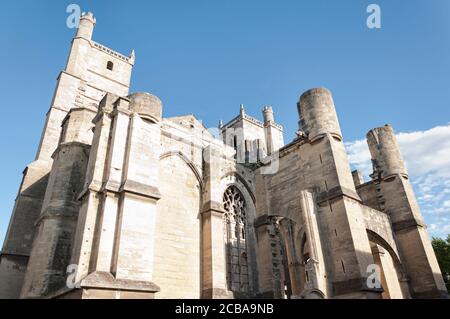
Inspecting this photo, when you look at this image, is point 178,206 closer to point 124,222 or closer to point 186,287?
point 186,287

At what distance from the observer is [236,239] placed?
496 inches

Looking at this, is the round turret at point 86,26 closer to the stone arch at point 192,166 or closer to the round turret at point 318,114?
the stone arch at point 192,166

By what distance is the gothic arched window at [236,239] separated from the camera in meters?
11.8

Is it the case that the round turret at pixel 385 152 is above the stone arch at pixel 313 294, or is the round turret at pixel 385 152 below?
above

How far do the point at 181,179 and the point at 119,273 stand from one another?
16.0 ft

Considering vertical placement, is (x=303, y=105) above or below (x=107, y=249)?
above

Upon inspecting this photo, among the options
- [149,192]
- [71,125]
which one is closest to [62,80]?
[71,125]

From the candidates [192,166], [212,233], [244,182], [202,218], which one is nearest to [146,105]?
[192,166]

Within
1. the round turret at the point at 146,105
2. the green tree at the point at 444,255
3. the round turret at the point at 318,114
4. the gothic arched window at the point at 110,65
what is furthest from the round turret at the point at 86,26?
the green tree at the point at 444,255

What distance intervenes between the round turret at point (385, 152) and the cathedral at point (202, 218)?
5 cm

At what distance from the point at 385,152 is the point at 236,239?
805cm

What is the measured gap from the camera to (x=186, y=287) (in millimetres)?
10023

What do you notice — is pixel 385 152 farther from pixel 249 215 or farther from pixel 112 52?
pixel 112 52

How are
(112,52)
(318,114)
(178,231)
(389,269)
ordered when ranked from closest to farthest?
(178,231) < (318,114) < (389,269) < (112,52)
